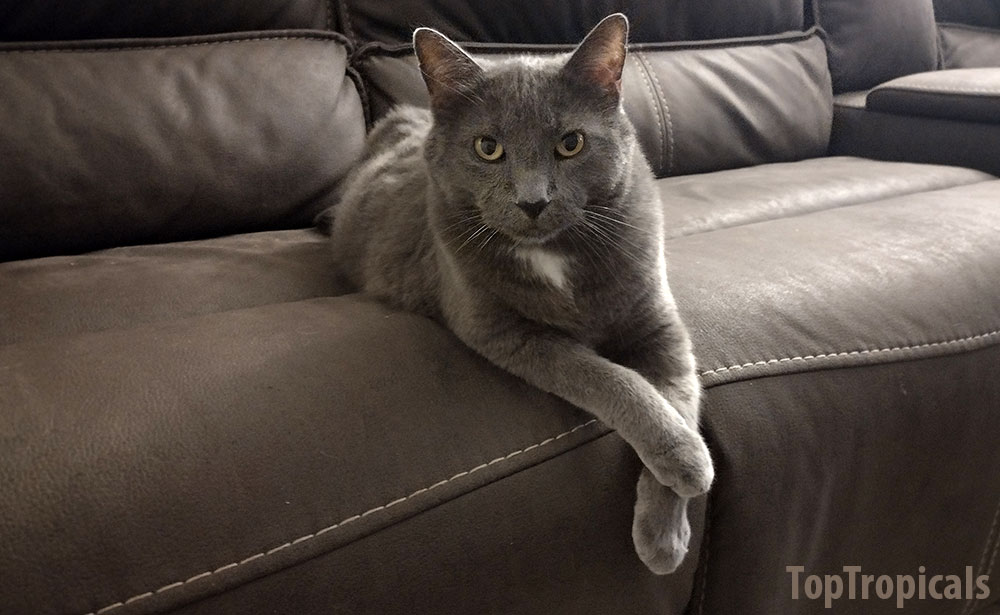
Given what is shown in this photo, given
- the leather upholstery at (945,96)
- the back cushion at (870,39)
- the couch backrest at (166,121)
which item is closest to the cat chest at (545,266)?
the couch backrest at (166,121)

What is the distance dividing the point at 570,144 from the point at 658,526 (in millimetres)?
403

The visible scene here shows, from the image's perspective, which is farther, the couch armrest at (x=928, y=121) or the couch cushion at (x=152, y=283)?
the couch armrest at (x=928, y=121)

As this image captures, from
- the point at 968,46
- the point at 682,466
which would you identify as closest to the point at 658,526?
the point at 682,466

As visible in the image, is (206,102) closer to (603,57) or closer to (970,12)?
(603,57)

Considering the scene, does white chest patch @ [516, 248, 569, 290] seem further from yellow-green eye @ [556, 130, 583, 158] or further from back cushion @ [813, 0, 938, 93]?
back cushion @ [813, 0, 938, 93]

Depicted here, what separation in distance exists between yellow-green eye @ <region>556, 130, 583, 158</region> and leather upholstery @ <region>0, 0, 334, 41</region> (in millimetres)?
771

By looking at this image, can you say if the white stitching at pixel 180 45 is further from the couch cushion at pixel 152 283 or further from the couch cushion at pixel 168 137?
the couch cushion at pixel 152 283

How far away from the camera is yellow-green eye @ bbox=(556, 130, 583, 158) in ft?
2.66

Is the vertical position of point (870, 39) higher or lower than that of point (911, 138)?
higher

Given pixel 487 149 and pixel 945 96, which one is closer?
pixel 487 149

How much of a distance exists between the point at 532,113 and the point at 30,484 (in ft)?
1.86

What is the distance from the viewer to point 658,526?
717mm

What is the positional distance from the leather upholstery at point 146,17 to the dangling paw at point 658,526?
1.05 m

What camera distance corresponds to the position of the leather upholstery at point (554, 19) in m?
1.44
